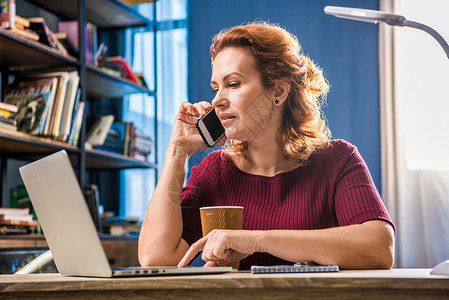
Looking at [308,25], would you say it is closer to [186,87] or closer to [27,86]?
[186,87]

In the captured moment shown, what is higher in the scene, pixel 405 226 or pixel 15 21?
pixel 15 21

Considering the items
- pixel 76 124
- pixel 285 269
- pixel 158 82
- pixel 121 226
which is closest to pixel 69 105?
pixel 76 124

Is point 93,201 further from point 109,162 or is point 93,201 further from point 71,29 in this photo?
point 71,29

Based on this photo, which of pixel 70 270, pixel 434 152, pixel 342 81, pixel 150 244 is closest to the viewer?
pixel 70 270

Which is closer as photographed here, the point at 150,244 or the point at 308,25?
the point at 150,244

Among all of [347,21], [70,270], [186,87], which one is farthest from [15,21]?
[347,21]

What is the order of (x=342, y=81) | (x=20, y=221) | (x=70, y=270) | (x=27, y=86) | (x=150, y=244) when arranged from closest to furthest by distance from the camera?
1. (x=70, y=270)
2. (x=150, y=244)
3. (x=20, y=221)
4. (x=27, y=86)
5. (x=342, y=81)

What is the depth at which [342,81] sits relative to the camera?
3.42 m

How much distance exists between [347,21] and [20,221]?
7.45 ft

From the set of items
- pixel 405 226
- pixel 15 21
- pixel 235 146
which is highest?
pixel 15 21

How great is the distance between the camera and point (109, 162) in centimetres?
319

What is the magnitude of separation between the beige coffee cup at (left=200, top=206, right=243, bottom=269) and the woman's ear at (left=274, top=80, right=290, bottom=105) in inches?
22.6

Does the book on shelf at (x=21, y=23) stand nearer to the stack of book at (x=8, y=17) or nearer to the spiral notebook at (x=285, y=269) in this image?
the stack of book at (x=8, y=17)

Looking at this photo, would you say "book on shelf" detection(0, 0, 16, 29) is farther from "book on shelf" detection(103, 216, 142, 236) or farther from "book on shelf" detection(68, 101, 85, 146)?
"book on shelf" detection(103, 216, 142, 236)
